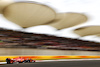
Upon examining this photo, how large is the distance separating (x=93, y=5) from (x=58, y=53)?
12614 mm

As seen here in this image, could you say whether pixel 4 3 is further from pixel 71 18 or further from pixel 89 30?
pixel 89 30

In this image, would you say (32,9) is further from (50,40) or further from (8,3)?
(50,40)

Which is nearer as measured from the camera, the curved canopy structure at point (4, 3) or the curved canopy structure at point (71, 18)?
the curved canopy structure at point (4, 3)

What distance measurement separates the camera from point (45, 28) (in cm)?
Result: 2784

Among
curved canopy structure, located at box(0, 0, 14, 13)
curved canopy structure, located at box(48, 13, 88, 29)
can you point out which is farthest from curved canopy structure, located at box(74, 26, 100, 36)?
curved canopy structure, located at box(0, 0, 14, 13)

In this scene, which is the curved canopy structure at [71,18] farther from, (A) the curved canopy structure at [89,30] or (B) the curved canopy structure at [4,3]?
(B) the curved canopy structure at [4,3]

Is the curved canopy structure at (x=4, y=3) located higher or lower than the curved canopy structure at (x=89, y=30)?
higher

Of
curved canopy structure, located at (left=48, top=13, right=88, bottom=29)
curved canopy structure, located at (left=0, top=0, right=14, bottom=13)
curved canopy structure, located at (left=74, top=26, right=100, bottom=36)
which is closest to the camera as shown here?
curved canopy structure, located at (left=0, top=0, right=14, bottom=13)

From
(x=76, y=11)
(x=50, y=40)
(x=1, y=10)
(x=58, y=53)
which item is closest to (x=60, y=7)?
(x=76, y=11)

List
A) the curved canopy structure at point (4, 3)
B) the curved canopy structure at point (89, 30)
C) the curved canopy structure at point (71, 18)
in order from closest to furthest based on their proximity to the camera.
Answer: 1. the curved canopy structure at point (4, 3)
2. the curved canopy structure at point (71, 18)
3. the curved canopy structure at point (89, 30)

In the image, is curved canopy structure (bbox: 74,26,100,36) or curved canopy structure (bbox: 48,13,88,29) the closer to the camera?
curved canopy structure (bbox: 48,13,88,29)

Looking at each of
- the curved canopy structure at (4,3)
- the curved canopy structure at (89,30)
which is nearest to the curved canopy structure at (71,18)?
the curved canopy structure at (89,30)

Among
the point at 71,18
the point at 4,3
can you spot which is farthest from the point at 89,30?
the point at 4,3

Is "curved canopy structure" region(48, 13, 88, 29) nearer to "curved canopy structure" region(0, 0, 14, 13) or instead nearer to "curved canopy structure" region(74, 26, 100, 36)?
"curved canopy structure" region(74, 26, 100, 36)
